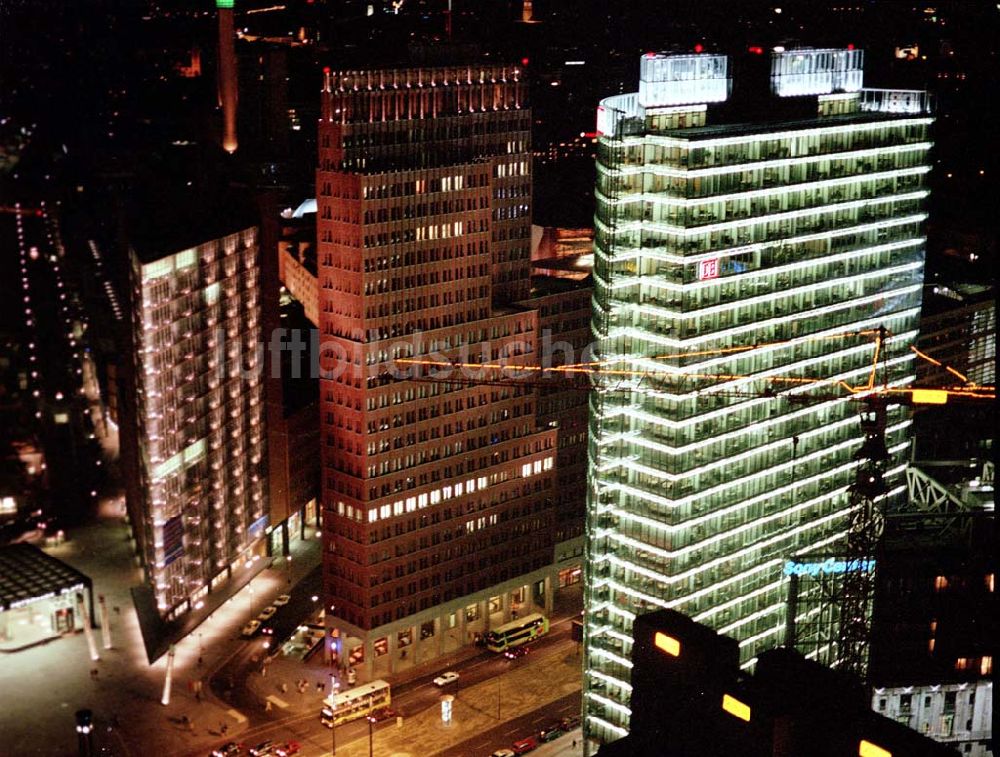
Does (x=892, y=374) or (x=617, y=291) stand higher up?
(x=617, y=291)

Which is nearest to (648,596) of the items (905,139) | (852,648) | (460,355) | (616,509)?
(616,509)

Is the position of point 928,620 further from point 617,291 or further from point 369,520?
point 369,520

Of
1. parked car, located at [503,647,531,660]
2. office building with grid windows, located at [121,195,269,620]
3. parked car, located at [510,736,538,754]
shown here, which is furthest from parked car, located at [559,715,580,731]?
office building with grid windows, located at [121,195,269,620]

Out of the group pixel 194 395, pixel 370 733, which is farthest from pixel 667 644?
pixel 194 395

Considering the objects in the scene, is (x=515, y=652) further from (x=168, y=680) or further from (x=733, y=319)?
(x=733, y=319)

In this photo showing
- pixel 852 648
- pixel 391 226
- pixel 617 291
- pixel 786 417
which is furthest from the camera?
pixel 391 226

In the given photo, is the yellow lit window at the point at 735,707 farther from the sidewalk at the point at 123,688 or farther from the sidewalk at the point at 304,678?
the sidewalk at the point at 304,678

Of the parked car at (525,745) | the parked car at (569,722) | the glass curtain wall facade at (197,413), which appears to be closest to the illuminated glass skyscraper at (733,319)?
the parked car at (525,745)
